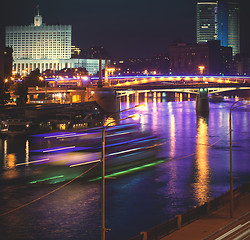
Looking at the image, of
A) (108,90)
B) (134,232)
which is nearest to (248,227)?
(134,232)

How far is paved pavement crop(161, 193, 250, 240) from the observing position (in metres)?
19.4

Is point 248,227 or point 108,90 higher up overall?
point 108,90

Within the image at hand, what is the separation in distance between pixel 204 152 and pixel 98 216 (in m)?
24.4

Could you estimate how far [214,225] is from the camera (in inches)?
821

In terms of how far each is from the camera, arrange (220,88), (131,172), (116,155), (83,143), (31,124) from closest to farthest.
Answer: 1. (131,172)
2. (116,155)
3. (83,143)
4. (31,124)
5. (220,88)

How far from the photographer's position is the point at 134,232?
24094 mm

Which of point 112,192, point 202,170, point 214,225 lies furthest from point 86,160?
point 214,225

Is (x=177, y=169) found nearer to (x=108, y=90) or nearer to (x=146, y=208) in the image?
(x=146, y=208)

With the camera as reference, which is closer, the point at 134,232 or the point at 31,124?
the point at 134,232

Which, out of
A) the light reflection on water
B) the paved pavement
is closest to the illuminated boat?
the light reflection on water

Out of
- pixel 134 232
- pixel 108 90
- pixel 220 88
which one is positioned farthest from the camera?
pixel 220 88

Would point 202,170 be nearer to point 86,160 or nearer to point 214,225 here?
point 86,160

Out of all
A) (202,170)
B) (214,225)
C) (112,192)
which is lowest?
(112,192)

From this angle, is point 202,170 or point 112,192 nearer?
point 112,192
